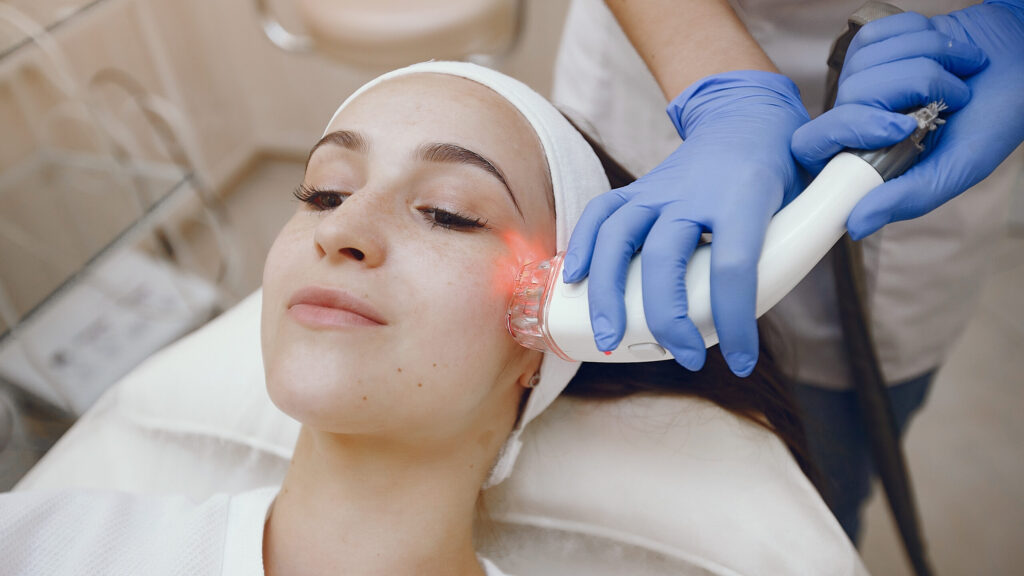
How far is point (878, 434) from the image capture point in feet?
4.16

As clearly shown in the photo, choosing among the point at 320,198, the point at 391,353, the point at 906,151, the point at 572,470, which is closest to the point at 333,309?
the point at 391,353

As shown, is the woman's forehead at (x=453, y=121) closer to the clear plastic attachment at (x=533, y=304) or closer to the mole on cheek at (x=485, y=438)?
the clear plastic attachment at (x=533, y=304)

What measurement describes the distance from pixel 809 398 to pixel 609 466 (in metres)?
0.47

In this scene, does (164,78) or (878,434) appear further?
(164,78)

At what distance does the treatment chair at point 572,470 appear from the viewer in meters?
1.09

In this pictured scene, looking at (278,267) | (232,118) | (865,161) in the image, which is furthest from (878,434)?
(232,118)

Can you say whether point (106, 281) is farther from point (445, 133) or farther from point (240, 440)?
point (445, 133)

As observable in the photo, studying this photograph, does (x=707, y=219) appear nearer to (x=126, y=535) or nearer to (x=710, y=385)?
(x=710, y=385)

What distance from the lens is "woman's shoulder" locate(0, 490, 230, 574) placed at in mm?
931

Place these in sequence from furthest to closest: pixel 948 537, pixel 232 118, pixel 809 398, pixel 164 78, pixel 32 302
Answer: pixel 232 118 → pixel 164 78 → pixel 32 302 → pixel 948 537 → pixel 809 398

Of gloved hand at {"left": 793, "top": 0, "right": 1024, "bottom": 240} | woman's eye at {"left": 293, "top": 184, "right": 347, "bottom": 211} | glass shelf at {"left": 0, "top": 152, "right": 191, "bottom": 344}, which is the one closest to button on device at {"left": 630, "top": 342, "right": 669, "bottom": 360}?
gloved hand at {"left": 793, "top": 0, "right": 1024, "bottom": 240}

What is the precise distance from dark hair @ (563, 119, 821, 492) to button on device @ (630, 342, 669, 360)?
400 mm

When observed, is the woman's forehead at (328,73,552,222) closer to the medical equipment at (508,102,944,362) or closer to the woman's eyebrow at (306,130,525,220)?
the woman's eyebrow at (306,130,525,220)

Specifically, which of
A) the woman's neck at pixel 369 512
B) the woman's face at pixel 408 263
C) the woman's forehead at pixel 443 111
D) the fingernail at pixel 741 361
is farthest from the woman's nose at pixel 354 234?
the fingernail at pixel 741 361
